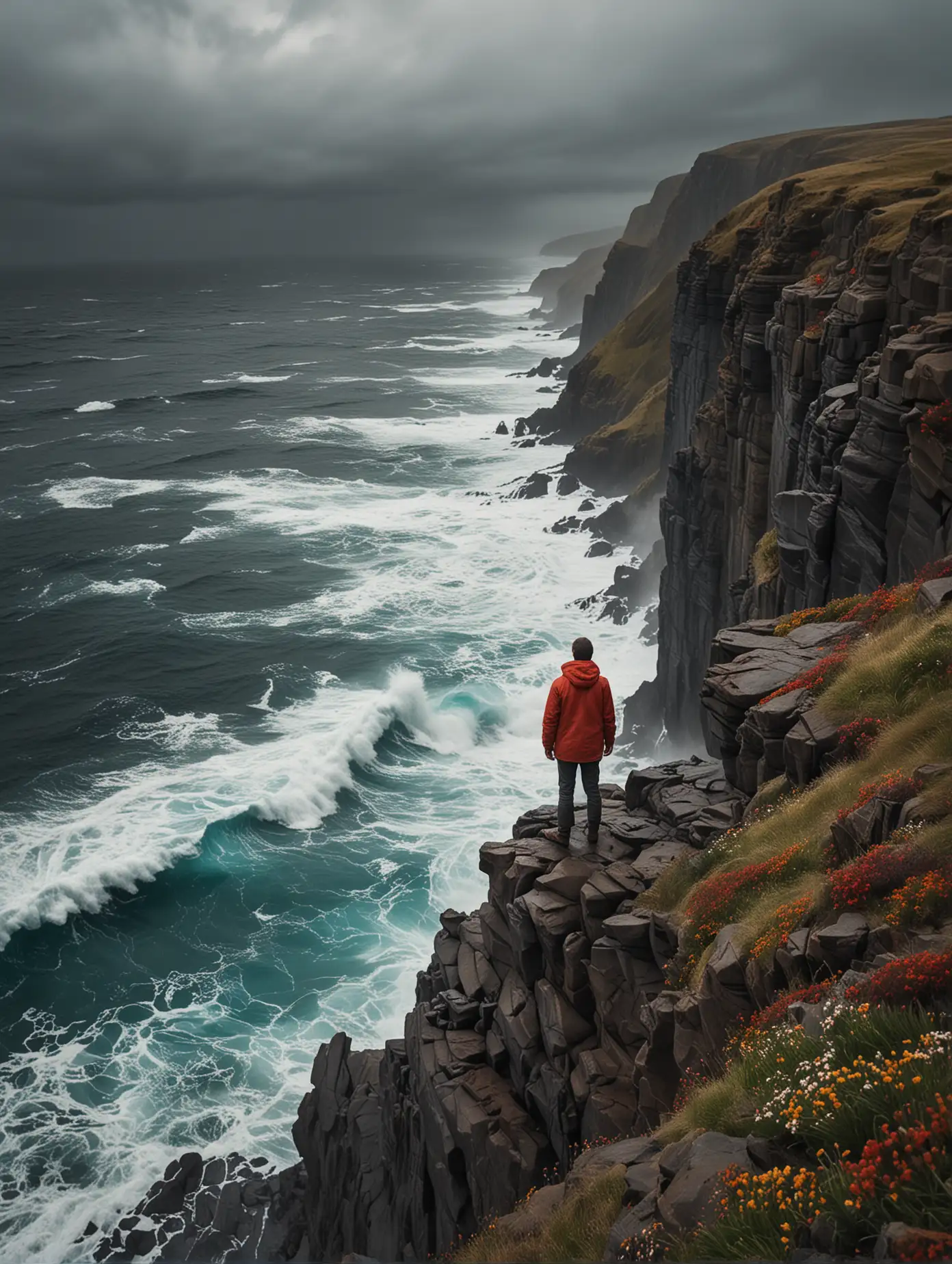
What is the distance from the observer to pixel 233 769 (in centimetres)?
4950

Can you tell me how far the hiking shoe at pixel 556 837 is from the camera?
62.6 ft

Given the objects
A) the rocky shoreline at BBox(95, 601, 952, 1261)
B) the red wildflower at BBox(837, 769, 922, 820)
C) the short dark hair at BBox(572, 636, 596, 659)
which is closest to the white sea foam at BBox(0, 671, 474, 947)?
the rocky shoreline at BBox(95, 601, 952, 1261)

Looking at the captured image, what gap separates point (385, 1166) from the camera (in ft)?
75.0

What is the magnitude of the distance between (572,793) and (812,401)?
19812mm

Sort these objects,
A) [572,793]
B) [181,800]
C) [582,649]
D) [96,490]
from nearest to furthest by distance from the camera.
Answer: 1. [582,649]
2. [572,793]
3. [181,800]
4. [96,490]

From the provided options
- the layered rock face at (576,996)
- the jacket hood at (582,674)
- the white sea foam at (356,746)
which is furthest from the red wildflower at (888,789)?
the white sea foam at (356,746)

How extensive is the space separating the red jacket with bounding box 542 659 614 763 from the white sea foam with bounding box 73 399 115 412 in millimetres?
134468

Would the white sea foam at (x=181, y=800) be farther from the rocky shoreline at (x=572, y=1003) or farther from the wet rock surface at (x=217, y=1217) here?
the rocky shoreline at (x=572, y=1003)

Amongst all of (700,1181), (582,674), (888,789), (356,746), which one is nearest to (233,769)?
(356,746)

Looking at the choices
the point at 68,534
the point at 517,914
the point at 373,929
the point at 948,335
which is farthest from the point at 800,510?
the point at 68,534

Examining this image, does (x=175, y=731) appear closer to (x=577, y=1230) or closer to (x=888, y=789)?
(x=888, y=789)

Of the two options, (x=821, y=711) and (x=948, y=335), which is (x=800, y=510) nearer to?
(x=948, y=335)

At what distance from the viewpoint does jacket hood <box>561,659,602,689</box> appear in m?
16.9

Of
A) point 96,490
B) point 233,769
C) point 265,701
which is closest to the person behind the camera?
point 233,769
